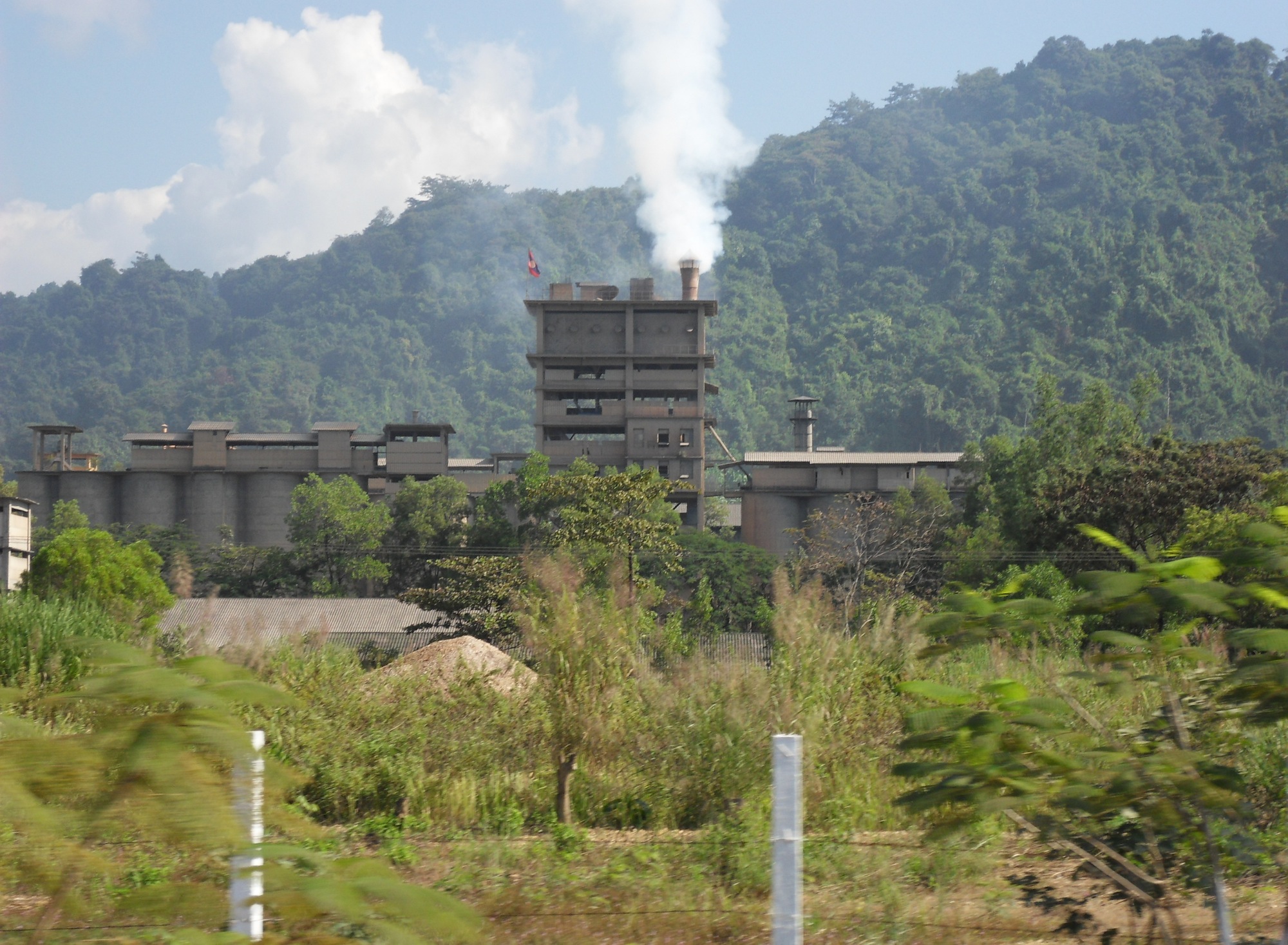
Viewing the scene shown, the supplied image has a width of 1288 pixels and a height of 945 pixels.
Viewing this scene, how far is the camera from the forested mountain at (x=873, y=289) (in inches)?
4040

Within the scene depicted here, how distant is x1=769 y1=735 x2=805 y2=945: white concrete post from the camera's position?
128 inches

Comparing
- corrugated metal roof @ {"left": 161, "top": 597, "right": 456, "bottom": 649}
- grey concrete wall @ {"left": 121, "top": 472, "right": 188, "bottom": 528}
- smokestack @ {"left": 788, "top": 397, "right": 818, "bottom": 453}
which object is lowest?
corrugated metal roof @ {"left": 161, "top": 597, "right": 456, "bottom": 649}

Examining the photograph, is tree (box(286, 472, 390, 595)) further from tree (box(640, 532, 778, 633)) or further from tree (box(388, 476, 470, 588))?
tree (box(640, 532, 778, 633))

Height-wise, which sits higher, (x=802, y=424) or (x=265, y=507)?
(x=802, y=424)

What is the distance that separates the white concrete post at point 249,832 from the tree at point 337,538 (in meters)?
45.0

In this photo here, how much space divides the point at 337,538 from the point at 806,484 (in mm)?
23889

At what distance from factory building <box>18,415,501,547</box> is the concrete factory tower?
233 inches

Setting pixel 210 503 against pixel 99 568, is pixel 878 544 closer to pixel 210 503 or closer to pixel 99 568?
pixel 99 568

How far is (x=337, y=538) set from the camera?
49.8m

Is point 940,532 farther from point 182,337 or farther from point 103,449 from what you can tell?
point 182,337

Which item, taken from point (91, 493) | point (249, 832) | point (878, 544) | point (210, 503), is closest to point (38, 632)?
point (249, 832)

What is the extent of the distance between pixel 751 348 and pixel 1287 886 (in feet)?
402

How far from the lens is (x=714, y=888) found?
6090 mm

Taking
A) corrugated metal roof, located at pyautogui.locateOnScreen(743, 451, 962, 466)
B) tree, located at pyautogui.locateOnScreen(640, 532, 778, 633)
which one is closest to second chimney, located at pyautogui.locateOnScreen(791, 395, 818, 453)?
corrugated metal roof, located at pyautogui.locateOnScreen(743, 451, 962, 466)
